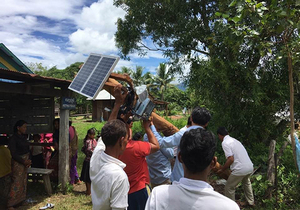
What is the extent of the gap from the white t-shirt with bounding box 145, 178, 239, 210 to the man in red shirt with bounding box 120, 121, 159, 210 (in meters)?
1.25

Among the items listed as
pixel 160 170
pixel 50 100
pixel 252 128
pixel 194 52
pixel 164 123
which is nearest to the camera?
pixel 164 123

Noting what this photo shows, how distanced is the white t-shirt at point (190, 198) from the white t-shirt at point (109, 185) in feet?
1.93

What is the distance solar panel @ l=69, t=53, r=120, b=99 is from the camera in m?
2.55

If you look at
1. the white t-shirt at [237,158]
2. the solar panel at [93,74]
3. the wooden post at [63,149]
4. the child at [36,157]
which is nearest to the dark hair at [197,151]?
the solar panel at [93,74]

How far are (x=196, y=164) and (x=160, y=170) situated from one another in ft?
8.02

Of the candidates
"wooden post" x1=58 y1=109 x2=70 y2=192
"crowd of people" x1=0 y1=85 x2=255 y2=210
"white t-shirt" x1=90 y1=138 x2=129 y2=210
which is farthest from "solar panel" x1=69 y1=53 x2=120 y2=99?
"wooden post" x1=58 y1=109 x2=70 y2=192

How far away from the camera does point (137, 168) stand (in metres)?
2.61

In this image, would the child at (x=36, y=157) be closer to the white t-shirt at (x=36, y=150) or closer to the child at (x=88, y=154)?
the white t-shirt at (x=36, y=150)

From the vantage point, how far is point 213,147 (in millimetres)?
1393

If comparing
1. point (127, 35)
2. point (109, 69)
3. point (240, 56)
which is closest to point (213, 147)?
point (109, 69)

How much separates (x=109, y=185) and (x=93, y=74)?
139 cm

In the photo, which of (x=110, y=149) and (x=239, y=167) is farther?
(x=239, y=167)

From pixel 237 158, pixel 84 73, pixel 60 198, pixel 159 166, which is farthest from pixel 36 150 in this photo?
pixel 237 158

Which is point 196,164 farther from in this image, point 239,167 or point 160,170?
point 239,167
